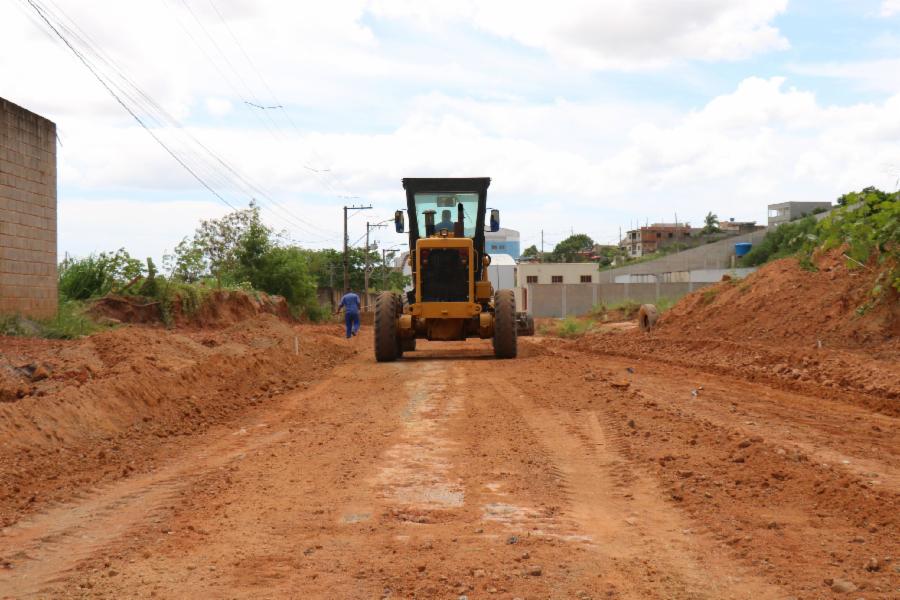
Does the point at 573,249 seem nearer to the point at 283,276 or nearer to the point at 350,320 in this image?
the point at 283,276

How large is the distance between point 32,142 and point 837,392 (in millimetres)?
14977

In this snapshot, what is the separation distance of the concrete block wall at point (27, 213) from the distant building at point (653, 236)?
115904mm

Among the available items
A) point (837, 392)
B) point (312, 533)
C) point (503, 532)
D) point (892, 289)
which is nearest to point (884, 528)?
point (503, 532)

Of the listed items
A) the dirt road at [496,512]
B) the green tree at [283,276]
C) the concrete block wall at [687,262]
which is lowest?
the dirt road at [496,512]

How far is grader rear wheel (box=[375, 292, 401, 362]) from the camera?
1836 centimetres

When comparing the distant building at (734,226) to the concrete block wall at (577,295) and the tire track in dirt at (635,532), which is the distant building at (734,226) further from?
the tire track in dirt at (635,532)

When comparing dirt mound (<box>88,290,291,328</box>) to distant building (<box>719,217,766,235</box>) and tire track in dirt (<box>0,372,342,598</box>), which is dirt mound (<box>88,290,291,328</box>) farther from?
distant building (<box>719,217,766,235</box>)

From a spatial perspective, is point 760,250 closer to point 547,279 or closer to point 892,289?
point 547,279

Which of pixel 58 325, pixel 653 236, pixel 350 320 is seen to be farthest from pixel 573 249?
pixel 58 325

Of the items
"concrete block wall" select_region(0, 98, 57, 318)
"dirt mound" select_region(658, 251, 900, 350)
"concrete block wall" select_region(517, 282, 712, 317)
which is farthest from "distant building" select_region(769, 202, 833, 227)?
"concrete block wall" select_region(0, 98, 57, 318)

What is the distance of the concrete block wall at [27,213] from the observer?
53.5 feet

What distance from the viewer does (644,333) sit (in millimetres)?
27047

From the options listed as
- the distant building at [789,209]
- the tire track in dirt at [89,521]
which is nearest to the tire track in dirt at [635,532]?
the tire track in dirt at [89,521]

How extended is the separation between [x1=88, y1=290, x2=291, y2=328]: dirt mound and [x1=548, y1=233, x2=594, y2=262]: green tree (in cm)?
9001
